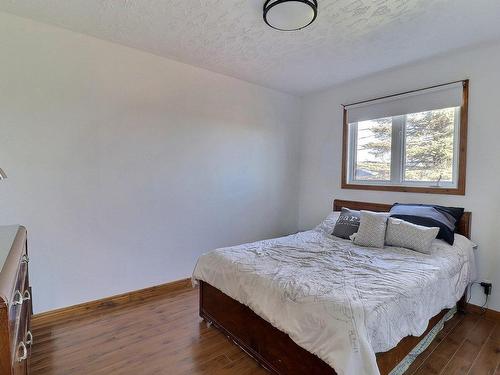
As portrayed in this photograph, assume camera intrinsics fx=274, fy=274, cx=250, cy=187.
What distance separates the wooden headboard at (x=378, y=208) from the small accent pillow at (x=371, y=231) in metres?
0.63

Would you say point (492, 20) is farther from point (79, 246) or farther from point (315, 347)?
point (79, 246)

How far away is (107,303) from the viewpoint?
261cm

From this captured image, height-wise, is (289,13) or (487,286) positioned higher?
(289,13)

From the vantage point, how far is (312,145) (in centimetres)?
411

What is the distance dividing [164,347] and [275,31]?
2.65 metres

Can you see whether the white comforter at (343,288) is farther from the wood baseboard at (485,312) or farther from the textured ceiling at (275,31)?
the textured ceiling at (275,31)

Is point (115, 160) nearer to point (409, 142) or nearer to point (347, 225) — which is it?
point (347, 225)

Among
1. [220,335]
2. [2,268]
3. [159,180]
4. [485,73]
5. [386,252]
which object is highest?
[485,73]

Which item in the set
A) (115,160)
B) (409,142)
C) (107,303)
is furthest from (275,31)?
(107,303)

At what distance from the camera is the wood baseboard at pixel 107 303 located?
233cm

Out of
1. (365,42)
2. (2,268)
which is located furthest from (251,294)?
(365,42)

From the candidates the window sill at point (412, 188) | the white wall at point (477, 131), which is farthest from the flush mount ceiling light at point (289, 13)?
the window sill at point (412, 188)

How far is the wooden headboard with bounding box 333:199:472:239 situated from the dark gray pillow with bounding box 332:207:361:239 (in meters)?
0.48

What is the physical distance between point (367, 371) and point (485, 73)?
9.26 feet
